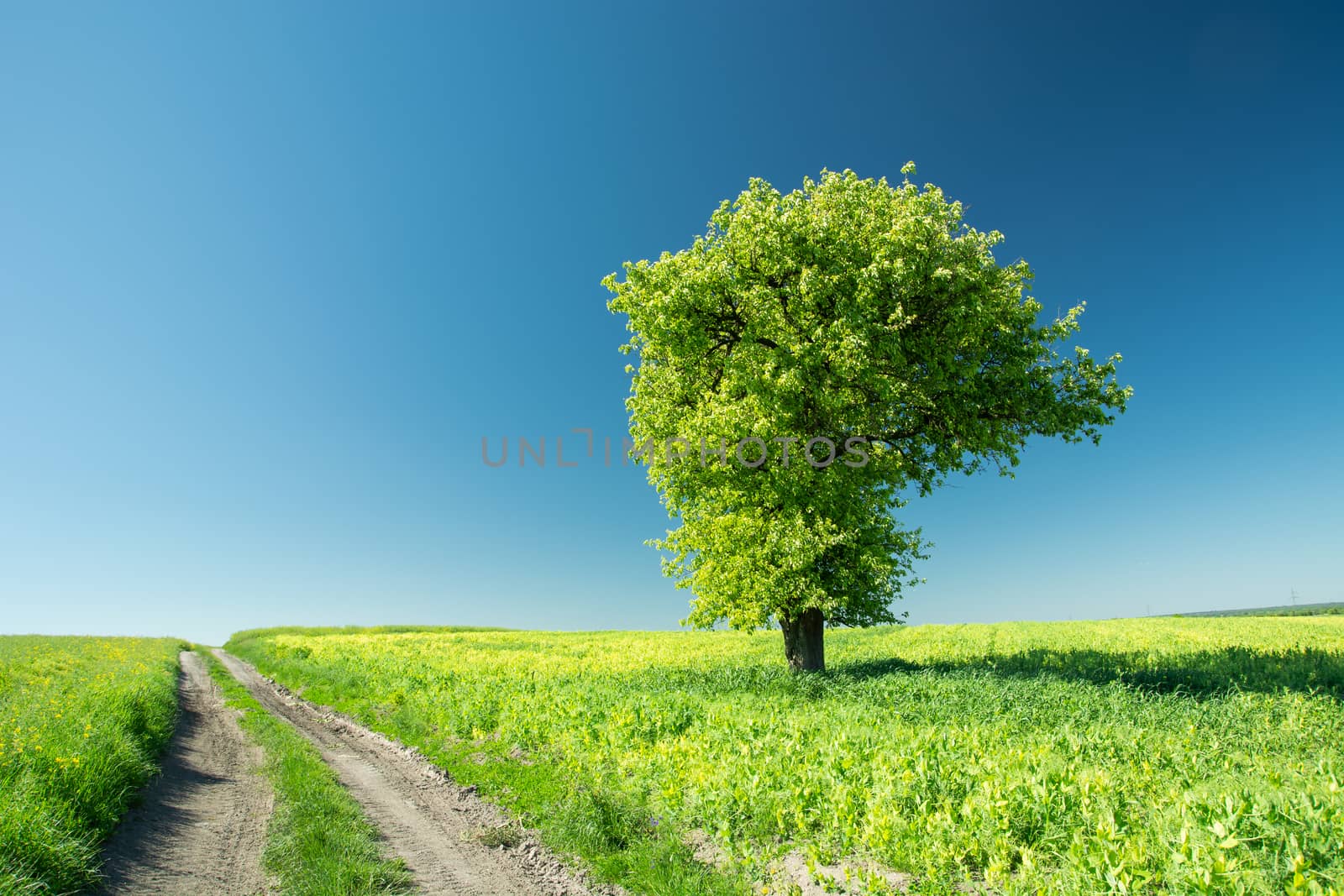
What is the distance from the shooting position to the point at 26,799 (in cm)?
860

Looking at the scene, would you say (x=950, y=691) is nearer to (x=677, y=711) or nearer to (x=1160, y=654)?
(x=677, y=711)

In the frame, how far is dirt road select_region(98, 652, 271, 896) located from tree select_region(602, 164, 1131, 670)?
42.6ft

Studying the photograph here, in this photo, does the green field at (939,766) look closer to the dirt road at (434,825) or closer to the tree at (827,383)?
the dirt road at (434,825)

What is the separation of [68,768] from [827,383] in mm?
18406

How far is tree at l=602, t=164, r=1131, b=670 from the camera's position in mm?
19172

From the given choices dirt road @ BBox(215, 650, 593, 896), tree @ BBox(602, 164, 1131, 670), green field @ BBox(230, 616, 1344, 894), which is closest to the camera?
green field @ BBox(230, 616, 1344, 894)

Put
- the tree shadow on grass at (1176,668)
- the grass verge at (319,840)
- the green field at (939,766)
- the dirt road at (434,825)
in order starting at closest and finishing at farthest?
the green field at (939,766)
the grass verge at (319,840)
the dirt road at (434,825)
the tree shadow on grass at (1176,668)

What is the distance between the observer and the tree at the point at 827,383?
1917cm

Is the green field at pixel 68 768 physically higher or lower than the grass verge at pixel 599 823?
higher

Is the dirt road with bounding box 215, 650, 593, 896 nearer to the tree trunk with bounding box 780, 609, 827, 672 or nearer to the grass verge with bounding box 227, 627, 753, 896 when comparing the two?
the grass verge with bounding box 227, 627, 753, 896

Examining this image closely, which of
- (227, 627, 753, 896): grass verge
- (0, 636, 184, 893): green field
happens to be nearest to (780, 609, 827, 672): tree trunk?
(227, 627, 753, 896): grass verge

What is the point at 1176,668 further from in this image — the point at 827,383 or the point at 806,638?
the point at 827,383

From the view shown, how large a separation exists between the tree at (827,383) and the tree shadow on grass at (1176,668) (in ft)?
11.9

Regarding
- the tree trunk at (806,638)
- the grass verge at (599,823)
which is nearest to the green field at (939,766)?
the grass verge at (599,823)
